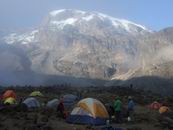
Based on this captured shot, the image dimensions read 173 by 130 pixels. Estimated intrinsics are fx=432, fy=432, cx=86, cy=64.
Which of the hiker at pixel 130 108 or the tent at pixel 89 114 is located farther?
the hiker at pixel 130 108

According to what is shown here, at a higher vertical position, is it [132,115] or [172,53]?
[172,53]

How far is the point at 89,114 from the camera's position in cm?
3203

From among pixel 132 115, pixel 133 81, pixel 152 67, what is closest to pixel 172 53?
pixel 152 67

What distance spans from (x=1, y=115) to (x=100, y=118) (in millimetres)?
7621

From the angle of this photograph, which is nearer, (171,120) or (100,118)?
(100,118)

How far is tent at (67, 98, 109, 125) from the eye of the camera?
1254 inches

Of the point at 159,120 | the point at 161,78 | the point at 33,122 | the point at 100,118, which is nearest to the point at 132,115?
the point at 159,120

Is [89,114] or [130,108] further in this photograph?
[130,108]

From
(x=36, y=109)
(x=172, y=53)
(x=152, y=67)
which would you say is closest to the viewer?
(x=36, y=109)

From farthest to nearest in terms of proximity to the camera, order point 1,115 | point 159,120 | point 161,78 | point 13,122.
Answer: point 161,78, point 159,120, point 1,115, point 13,122

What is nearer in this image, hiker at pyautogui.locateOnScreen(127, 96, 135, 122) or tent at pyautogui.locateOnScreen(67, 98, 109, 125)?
tent at pyautogui.locateOnScreen(67, 98, 109, 125)

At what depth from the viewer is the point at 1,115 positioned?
33125mm

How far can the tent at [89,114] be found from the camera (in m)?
31.8

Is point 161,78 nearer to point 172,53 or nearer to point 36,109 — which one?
point 172,53
